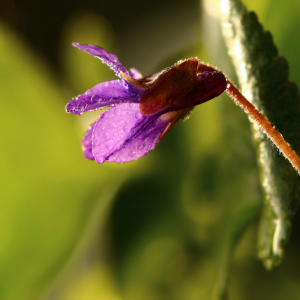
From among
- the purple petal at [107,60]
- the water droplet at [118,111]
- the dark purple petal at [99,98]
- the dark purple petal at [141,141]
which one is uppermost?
the purple petal at [107,60]

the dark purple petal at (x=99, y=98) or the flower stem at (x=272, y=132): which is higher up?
the dark purple petal at (x=99, y=98)

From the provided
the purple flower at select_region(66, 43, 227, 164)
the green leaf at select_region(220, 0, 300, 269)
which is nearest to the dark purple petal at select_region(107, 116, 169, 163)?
the purple flower at select_region(66, 43, 227, 164)

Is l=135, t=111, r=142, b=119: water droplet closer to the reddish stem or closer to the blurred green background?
the reddish stem

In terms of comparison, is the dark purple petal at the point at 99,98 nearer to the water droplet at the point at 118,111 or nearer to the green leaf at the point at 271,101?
the water droplet at the point at 118,111

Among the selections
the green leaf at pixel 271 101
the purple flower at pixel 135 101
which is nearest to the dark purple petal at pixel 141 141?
the purple flower at pixel 135 101

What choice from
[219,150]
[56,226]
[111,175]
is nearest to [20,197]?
[56,226]

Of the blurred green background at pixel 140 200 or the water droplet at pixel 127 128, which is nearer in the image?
the water droplet at pixel 127 128
